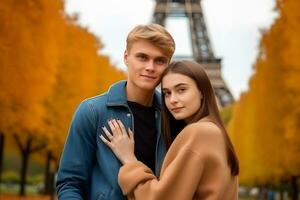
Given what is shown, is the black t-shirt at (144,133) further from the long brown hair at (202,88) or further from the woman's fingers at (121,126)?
the long brown hair at (202,88)

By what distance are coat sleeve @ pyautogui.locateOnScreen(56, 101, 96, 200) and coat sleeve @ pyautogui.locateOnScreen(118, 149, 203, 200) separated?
0.79 ft

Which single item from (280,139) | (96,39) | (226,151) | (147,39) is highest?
(96,39)

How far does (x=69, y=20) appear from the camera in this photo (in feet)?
100

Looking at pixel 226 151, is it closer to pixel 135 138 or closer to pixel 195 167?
pixel 195 167

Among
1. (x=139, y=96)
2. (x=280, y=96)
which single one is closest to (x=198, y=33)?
(x=280, y=96)

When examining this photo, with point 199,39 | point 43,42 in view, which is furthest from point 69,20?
point 199,39

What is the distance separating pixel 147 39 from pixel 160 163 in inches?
22.0

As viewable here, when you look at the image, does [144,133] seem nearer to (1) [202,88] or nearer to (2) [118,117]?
(2) [118,117]

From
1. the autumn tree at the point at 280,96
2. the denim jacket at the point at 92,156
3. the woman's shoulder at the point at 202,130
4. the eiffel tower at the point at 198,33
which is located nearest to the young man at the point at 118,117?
the denim jacket at the point at 92,156

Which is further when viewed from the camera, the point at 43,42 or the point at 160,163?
the point at 43,42

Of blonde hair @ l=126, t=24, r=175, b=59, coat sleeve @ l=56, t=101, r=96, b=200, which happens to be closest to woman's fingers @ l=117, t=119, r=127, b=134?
coat sleeve @ l=56, t=101, r=96, b=200

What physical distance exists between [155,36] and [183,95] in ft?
0.94

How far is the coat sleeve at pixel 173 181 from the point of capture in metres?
3.15

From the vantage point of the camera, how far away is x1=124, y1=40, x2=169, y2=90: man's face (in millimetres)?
3434
